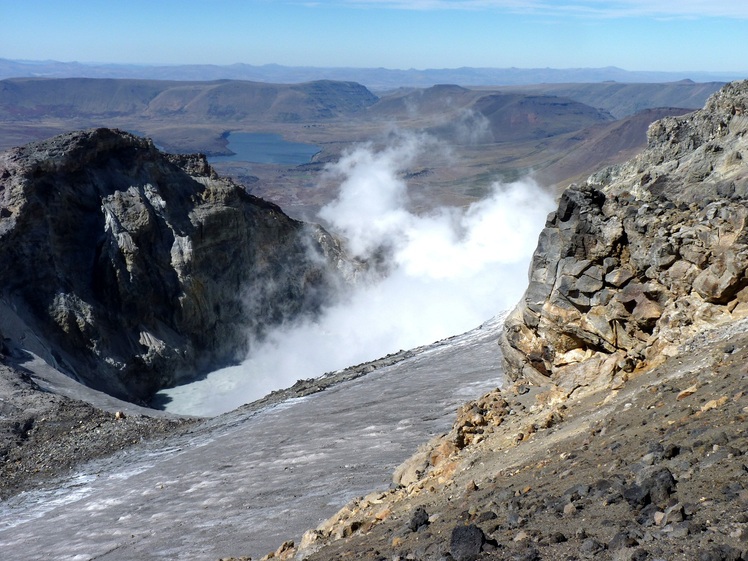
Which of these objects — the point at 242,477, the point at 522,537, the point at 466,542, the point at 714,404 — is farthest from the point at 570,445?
the point at 242,477

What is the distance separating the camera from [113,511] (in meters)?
13.4

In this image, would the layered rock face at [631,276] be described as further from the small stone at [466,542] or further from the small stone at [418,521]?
the small stone at [466,542]

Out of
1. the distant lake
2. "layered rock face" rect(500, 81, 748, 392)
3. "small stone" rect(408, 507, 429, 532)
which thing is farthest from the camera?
the distant lake

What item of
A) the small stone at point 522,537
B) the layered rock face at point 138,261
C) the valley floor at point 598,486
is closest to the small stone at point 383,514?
the valley floor at point 598,486

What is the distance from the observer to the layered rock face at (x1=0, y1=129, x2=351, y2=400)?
28.1 m

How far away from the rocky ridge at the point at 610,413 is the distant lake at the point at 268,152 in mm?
145229

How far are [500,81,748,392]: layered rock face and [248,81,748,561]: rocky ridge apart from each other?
1.0 inches

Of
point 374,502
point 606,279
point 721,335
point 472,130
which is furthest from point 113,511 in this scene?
point 472,130

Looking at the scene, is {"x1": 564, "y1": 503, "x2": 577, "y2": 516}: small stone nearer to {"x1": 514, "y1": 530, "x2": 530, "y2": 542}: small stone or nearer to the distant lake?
{"x1": 514, "y1": 530, "x2": 530, "y2": 542}: small stone

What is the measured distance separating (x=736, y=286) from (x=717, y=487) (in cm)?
503

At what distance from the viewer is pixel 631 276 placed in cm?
1171

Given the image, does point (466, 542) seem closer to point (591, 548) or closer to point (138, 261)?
point (591, 548)

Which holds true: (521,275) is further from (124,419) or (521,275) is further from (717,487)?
(717,487)

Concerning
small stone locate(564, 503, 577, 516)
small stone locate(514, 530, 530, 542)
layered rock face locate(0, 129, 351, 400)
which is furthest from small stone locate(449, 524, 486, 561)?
layered rock face locate(0, 129, 351, 400)
